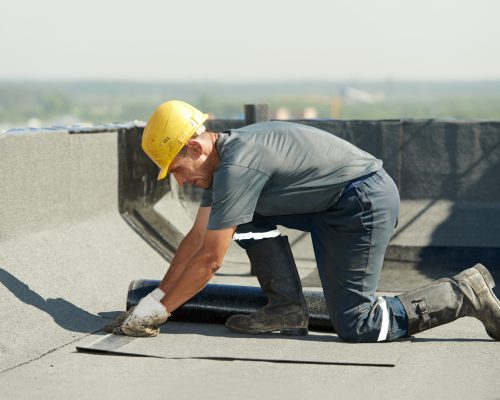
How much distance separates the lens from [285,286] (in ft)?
19.7

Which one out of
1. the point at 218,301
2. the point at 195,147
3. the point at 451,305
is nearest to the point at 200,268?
the point at 195,147

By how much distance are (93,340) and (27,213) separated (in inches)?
68.2

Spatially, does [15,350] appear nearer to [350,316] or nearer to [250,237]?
[250,237]

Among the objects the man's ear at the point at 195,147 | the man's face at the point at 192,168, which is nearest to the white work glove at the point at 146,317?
the man's face at the point at 192,168

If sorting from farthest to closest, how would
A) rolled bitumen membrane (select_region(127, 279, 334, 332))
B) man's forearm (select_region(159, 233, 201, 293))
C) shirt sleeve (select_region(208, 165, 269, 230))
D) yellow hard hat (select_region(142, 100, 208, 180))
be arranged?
rolled bitumen membrane (select_region(127, 279, 334, 332))
man's forearm (select_region(159, 233, 201, 293))
yellow hard hat (select_region(142, 100, 208, 180))
shirt sleeve (select_region(208, 165, 269, 230))

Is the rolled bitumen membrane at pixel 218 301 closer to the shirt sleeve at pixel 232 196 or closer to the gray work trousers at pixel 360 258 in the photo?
the gray work trousers at pixel 360 258

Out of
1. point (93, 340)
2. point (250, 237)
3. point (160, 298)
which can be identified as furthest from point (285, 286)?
point (93, 340)

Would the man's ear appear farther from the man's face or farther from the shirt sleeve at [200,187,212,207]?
the shirt sleeve at [200,187,212,207]

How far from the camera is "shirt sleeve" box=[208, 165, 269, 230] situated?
17.3 ft

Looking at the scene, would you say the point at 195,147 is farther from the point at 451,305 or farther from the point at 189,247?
the point at 451,305

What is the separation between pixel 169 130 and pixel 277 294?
119 cm

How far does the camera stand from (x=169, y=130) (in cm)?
553

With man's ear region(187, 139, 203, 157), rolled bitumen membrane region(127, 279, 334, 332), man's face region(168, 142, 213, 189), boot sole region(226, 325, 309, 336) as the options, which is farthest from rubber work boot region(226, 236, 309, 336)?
man's ear region(187, 139, 203, 157)

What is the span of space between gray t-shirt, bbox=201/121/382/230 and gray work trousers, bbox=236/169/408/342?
3.6 inches
